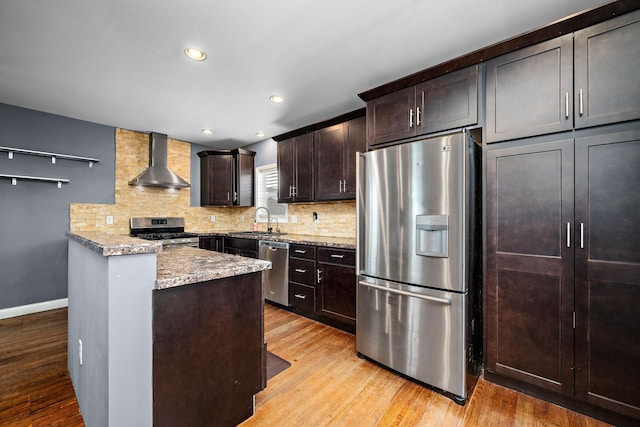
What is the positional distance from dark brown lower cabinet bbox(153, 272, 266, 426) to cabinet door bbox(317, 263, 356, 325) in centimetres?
132

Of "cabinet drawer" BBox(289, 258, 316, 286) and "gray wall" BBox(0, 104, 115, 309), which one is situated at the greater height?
"gray wall" BBox(0, 104, 115, 309)

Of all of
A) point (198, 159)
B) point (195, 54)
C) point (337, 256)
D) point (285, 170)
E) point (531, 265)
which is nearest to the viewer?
point (531, 265)

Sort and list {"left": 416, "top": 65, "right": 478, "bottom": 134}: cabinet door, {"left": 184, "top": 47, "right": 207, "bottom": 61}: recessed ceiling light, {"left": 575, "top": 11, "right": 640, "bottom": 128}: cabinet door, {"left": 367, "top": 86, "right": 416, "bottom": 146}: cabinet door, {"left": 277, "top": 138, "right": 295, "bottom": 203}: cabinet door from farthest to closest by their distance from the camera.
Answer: {"left": 277, "top": 138, "right": 295, "bottom": 203}: cabinet door, {"left": 367, "top": 86, "right": 416, "bottom": 146}: cabinet door, {"left": 184, "top": 47, "right": 207, "bottom": 61}: recessed ceiling light, {"left": 416, "top": 65, "right": 478, "bottom": 134}: cabinet door, {"left": 575, "top": 11, "right": 640, "bottom": 128}: cabinet door

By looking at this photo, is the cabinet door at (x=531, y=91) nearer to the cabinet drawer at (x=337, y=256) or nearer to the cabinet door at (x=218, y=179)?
the cabinet drawer at (x=337, y=256)

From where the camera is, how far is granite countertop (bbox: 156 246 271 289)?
1.19 m

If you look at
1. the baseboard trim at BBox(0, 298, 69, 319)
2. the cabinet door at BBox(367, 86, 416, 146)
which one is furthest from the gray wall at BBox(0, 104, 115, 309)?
the cabinet door at BBox(367, 86, 416, 146)

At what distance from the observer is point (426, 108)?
220 cm

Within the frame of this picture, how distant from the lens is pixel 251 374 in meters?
1.53

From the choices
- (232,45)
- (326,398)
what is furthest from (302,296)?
(232,45)

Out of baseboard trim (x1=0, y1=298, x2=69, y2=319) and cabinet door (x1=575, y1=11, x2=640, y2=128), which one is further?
baseboard trim (x1=0, y1=298, x2=69, y2=319)

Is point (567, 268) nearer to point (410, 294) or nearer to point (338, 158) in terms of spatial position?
point (410, 294)

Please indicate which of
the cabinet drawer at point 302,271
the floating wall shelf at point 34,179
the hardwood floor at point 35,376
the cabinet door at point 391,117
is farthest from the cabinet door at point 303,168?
the floating wall shelf at point 34,179

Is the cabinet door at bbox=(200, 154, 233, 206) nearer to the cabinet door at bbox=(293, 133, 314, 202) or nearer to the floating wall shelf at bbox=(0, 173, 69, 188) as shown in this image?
the cabinet door at bbox=(293, 133, 314, 202)

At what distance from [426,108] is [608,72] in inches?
40.6
